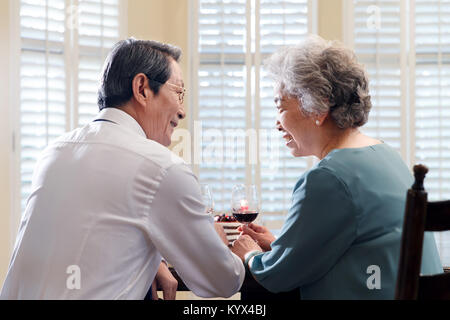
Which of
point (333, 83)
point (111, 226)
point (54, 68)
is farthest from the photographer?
point (54, 68)

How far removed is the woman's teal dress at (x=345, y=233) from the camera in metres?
1.39

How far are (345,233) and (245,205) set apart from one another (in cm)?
59

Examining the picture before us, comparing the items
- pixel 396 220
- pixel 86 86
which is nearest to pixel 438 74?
pixel 86 86

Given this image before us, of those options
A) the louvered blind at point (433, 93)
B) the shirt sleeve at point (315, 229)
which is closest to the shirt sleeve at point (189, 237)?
the shirt sleeve at point (315, 229)

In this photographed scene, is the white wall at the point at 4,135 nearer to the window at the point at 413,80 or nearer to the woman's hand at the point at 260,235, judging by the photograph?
the woman's hand at the point at 260,235

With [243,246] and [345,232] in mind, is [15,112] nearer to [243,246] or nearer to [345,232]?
[243,246]

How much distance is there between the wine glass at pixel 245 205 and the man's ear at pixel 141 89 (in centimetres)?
53

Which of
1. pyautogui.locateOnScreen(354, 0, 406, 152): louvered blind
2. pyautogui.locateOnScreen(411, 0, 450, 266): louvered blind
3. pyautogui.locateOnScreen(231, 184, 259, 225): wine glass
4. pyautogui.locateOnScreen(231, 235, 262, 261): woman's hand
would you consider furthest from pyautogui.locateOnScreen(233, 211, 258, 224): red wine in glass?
pyautogui.locateOnScreen(411, 0, 450, 266): louvered blind

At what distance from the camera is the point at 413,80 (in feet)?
13.4

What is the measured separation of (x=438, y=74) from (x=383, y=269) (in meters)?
3.08

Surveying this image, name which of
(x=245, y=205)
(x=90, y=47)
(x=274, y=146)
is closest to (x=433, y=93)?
(x=274, y=146)

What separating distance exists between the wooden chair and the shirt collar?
2.58 ft

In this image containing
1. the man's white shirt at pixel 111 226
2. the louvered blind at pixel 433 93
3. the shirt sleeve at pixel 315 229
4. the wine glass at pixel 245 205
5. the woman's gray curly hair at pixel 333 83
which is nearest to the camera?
the man's white shirt at pixel 111 226

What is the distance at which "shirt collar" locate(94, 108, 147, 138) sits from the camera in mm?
1526
